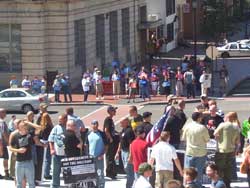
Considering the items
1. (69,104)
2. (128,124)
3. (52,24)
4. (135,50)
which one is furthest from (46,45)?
(128,124)

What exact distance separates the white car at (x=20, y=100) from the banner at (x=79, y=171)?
2060 centimetres

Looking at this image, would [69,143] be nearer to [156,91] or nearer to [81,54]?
[156,91]

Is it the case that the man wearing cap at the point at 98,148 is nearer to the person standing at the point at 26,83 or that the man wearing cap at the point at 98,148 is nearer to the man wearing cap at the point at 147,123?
the man wearing cap at the point at 147,123

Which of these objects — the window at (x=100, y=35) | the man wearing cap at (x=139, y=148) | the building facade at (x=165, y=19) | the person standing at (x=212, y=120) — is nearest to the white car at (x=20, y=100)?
the window at (x=100, y=35)

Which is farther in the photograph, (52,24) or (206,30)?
(206,30)

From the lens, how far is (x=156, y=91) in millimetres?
46031

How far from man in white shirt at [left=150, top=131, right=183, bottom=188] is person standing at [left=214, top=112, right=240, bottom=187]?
1.76 metres

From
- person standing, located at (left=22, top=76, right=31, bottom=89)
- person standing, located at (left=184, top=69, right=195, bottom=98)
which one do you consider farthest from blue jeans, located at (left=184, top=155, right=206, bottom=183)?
person standing, located at (left=184, top=69, right=195, bottom=98)

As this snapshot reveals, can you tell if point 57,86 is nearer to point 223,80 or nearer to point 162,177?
point 223,80

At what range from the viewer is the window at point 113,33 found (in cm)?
5538

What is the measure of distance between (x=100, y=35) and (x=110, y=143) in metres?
32.7

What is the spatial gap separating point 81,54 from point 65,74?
110 inches

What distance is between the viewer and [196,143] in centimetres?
1897

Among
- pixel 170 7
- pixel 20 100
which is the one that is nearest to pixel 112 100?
pixel 20 100
